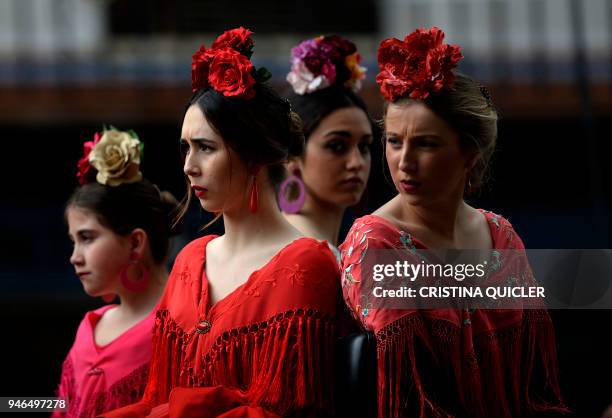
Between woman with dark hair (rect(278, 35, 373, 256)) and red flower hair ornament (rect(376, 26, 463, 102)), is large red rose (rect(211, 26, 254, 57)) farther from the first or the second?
woman with dark hair (rect(278, 35, 373, 256))

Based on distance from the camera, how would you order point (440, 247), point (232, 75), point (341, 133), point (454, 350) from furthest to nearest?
point (341, 133) < point (232, 75) < point (440, 247) < point (454, 350)

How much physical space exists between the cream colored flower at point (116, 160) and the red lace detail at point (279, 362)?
2.63 ft

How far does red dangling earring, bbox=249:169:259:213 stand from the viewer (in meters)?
2.51

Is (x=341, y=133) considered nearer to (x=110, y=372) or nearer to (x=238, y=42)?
(x=238, y=42)

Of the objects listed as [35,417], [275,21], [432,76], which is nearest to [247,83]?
[432,76]

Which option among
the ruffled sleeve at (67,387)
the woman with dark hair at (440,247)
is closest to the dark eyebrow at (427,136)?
the woman with dark hair at (440,247)

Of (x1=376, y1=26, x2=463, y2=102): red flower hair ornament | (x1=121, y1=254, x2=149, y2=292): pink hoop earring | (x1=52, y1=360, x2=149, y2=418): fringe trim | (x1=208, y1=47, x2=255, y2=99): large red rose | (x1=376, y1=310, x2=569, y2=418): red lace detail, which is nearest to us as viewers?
(x1=376, y1=310, x2=569, y2=418): red lace detail

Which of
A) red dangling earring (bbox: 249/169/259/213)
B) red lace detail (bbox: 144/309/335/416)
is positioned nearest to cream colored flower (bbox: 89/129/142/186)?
red dangling earring (bbox: 249/169/259/213)

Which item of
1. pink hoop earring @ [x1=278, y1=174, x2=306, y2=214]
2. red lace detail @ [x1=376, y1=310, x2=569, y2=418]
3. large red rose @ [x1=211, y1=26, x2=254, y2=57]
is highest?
large red rose @ [x1=211, y1=26, x2=254, y2=57]

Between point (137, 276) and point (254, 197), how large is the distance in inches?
25.3

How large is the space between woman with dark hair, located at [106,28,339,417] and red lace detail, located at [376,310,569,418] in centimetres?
19

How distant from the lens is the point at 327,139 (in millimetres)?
3189

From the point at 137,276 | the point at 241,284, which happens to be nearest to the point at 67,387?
the point at 137,276

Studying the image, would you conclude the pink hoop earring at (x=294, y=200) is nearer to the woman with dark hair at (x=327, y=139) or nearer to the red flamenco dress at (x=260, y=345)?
the woman with dark hair at (x=327, y=139)
